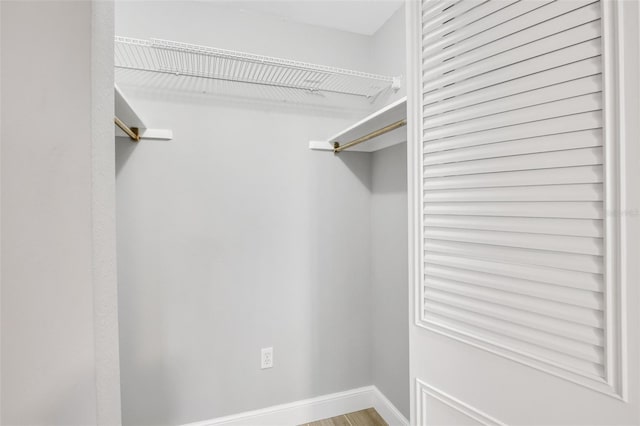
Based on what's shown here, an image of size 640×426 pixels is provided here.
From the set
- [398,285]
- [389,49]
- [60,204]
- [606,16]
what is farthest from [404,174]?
[60,204]

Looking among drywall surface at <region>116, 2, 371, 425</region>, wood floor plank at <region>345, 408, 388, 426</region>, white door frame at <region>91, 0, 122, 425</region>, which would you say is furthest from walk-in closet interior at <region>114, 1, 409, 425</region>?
white door frame at <region>91, 0, 122, 425</region>

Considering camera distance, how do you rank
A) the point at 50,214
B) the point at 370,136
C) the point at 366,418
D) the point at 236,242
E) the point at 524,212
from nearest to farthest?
the point at 50,214 → the point at 524,212 → the point at 370,136 → the point at 236,242 → the point at 366,418

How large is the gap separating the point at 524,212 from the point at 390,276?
1.18m

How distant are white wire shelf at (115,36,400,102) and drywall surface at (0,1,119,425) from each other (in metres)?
1.08

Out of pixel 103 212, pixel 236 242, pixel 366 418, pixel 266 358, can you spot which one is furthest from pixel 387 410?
pixel 103 212

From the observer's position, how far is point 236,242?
5.56 feet

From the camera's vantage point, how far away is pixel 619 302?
508 mm

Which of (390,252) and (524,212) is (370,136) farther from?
(524,212)

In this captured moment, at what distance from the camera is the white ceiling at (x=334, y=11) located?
1633 mm

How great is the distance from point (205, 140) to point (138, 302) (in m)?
0.93

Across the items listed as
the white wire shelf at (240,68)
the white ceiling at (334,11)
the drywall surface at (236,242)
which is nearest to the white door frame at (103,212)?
the white wire shelf at (240,68)

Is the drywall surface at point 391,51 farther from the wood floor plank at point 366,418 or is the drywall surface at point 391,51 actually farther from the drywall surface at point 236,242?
the wood floor plank at point 366,418

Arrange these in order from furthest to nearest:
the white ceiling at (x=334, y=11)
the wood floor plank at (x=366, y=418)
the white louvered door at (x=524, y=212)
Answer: the wood floor plank at (x=366, y=418)
the white ceiling at (x=334, y=11)
the white louvered door at (x=524, y=212)

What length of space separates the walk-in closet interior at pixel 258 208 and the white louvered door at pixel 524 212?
0.57 meters
